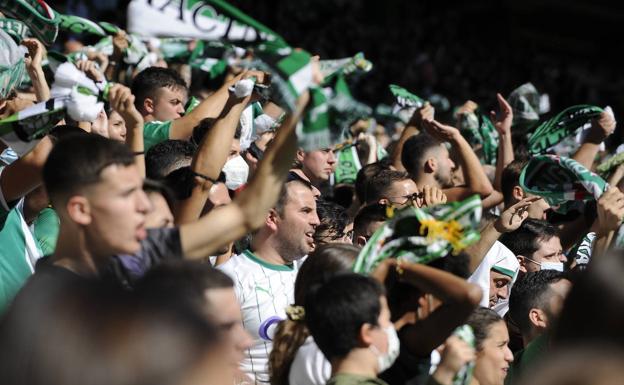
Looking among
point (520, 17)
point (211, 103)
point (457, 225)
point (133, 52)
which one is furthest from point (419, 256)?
point (520, 17)

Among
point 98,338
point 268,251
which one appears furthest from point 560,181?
point 98,338

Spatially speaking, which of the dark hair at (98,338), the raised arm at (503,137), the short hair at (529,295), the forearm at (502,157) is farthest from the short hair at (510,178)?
the dark hair at (98,338)

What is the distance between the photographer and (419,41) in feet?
62.1

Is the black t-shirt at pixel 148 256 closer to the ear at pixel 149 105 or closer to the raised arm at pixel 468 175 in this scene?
the ear at pixel 149 105

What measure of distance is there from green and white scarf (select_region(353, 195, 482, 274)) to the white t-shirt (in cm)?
30

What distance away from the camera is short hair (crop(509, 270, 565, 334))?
493cm

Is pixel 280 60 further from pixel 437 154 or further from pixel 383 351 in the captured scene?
pixel 437 154

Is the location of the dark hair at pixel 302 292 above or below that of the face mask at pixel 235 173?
above

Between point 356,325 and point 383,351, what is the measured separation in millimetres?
117

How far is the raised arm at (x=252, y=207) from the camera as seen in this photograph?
330 cm

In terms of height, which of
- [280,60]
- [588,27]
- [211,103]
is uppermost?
[280,60]

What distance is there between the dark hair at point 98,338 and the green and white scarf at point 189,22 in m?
2.41

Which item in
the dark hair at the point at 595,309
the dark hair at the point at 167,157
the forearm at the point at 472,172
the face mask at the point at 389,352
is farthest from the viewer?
the forearm at the point at 472,172

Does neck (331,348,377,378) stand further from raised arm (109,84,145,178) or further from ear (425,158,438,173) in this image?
ear (425,158,438,173)
